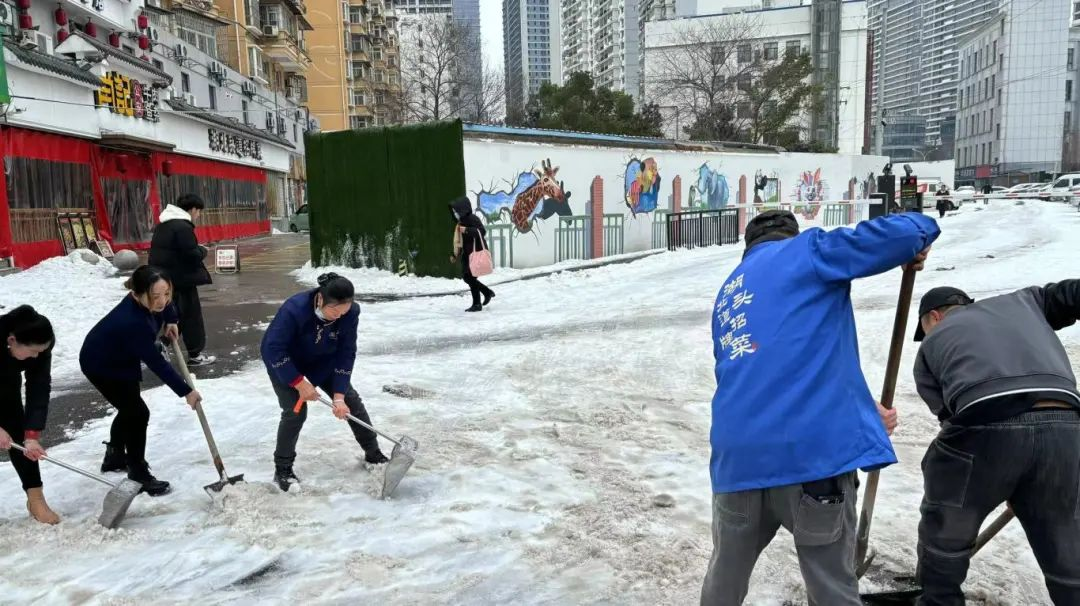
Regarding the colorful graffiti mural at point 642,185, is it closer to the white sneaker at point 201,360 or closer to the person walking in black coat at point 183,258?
the white sneaker at point 201,360

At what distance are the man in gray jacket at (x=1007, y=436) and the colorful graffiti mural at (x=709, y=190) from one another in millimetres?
18493

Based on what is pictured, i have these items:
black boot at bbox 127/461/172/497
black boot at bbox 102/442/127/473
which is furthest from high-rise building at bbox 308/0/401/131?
black boot at bbox 127/461/172/497

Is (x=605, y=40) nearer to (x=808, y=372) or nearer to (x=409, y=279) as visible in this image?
(x=409, y=279)

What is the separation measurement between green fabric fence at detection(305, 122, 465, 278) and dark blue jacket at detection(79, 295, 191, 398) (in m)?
9.19

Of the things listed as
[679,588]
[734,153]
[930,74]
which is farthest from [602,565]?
[930,74]

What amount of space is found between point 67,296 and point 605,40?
5401 inches

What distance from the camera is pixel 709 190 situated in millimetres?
21969

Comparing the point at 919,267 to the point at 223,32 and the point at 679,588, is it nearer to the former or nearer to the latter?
the point at 679,588

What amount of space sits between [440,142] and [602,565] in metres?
11.4

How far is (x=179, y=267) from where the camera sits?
7566 millimetres

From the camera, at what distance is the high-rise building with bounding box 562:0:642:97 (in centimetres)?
12775

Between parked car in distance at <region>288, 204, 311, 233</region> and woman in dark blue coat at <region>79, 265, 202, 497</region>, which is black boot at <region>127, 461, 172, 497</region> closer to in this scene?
Answer: woman in dark blue coat at <region>79, 265, 202, 497</region>

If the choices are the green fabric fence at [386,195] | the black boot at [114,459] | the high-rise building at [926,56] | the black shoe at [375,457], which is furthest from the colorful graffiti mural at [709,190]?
the high-rise building at [926,56]

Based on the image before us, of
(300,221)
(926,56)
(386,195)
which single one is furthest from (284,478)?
(926,56)
